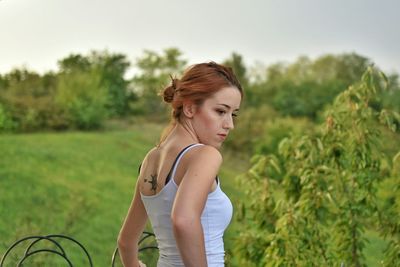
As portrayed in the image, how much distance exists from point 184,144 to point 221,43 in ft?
33.5

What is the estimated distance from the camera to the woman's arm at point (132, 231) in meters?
1.51

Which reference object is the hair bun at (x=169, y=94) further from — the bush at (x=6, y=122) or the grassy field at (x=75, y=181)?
the bush at (x=6, y=122)

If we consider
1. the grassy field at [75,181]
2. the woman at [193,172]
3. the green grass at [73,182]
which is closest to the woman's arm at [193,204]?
the woman at [193,172]

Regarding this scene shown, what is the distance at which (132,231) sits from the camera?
157 cm

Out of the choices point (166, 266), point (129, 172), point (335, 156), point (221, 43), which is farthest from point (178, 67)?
point (166, 266)

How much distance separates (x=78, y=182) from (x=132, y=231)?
834 cm

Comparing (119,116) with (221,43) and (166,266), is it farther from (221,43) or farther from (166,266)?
(166,266)

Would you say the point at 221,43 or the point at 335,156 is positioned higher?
the point at 221,43

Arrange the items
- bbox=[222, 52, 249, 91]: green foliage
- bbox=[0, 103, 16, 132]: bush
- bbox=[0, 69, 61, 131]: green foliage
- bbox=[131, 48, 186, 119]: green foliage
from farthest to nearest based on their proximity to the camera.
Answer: bbox=[222, 52, 249, 91]: green foliage, bbox=[131, 48, 186, 119]: green foliage, bbox=[0, 69, 61, 131]: green foliage, bbox=[0, 103, 16, 132]: bush

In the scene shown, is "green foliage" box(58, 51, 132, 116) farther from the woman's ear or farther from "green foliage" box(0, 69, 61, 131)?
the woman's ear

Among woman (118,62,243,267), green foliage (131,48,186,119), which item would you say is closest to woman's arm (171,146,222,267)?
woman (118,62,243,267)

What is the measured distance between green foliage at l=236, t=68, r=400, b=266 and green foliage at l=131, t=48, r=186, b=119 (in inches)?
397

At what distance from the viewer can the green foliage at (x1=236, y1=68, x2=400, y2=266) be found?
2.99 m

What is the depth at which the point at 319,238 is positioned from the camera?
306cm
